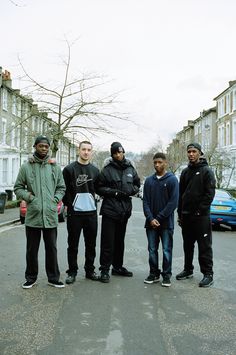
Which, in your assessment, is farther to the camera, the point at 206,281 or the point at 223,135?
the point at 223,135

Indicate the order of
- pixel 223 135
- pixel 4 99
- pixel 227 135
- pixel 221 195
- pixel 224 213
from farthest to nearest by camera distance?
pixel 223 135 < pixel 227 135 < pixel 4 99 < pixel 221 195 < pixel 224 213

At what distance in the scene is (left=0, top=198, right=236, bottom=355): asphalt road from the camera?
136 inches

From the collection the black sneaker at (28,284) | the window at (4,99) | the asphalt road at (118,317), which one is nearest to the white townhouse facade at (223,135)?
the window at (4,99)

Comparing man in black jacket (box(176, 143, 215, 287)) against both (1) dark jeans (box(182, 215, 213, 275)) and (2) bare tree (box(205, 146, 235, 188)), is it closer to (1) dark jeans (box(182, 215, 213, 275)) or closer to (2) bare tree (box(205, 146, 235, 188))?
(1) dark jeans (box(182, 215, 213, 275))

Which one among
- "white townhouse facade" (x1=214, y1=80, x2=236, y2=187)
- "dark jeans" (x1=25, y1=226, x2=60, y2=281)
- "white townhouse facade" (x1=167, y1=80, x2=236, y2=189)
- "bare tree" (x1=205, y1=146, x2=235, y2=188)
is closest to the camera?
"dark jeans" (x1=25, y1=226, x2=60, y2=281)

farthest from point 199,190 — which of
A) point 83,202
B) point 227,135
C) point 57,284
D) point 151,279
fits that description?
point 227,135

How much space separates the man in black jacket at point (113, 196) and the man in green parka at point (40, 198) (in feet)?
2.28

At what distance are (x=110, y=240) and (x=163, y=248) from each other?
82 centimetres

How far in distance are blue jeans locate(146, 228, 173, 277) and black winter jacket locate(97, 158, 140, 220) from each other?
0.54 metres

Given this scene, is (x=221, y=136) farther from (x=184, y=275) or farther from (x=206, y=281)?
(x=206, y=281)

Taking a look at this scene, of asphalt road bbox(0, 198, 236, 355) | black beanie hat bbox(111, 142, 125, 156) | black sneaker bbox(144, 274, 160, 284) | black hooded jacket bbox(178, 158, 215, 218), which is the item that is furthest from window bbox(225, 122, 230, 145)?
black sneaker bbox(144, 274, 160, 284)

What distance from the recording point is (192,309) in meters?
4.51

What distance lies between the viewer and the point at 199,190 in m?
5.75

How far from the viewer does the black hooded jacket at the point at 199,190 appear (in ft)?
18.7
